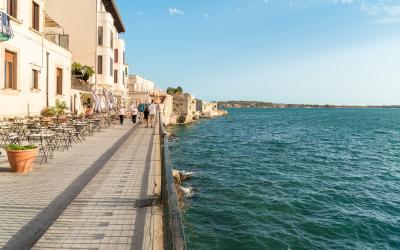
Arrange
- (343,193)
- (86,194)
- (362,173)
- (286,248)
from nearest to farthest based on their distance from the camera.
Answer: (86,194) → (286,248) → (343,193) → (362,173)

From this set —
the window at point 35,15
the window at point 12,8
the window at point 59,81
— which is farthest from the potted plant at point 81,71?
the window at point 12,8

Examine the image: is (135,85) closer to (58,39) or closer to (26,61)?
(58,39)

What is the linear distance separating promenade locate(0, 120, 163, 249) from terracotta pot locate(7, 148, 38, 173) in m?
0.25

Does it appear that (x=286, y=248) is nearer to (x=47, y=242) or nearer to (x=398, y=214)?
(x=398, y=214)

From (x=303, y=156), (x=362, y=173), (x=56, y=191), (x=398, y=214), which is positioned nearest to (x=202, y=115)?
(x=303, y=156)

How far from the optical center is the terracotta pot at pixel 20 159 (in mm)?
8859

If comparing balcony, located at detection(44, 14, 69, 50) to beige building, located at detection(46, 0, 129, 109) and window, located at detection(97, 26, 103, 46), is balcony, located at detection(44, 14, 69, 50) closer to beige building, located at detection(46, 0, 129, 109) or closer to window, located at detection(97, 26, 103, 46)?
beige building, located at detection(46, 0, 129, 109)

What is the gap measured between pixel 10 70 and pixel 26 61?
60.8 inches

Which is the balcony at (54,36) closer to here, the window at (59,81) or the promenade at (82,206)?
the window at (59,81)

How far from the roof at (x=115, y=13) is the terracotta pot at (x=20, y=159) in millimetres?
33167

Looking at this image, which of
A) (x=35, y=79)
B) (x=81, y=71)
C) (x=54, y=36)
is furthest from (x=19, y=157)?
(x=81, y=71)

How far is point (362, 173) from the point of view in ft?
76.5

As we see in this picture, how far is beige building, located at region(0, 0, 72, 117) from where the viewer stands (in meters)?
17.1

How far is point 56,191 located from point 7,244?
2.67 metres
